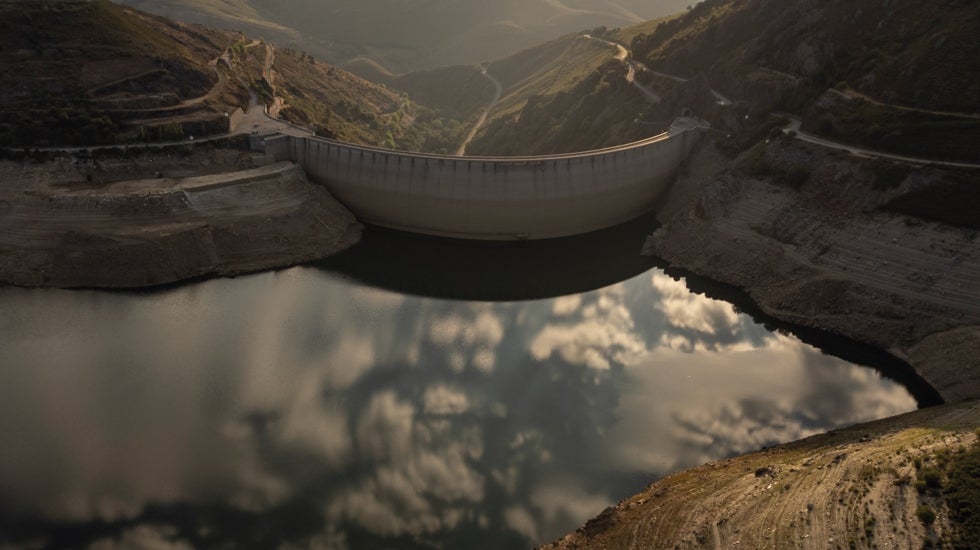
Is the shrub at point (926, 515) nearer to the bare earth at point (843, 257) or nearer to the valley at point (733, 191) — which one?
the valley at point (733, 191)

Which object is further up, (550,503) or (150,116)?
(150,116)

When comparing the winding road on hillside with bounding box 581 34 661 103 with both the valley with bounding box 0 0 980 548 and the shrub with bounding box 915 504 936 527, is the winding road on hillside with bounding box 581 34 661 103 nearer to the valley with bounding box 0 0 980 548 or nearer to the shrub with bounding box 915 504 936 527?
the valley with bounding box 0 0 980 548

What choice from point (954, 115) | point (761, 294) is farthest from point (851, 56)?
point (761, 294)

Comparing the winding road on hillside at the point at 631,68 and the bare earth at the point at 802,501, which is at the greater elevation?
the winding road on hillside at the point at 631,68

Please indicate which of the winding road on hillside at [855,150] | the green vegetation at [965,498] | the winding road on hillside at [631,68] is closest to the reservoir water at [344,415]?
the green vegetation at [965,498]

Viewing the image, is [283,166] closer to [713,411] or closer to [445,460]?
[445,460]

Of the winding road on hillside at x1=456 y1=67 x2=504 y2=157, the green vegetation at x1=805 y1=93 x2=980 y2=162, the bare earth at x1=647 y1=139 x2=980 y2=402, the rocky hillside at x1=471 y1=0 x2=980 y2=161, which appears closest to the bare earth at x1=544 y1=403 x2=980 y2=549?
the bare earth at x1=647 y1=139 x2=980 y2=402
